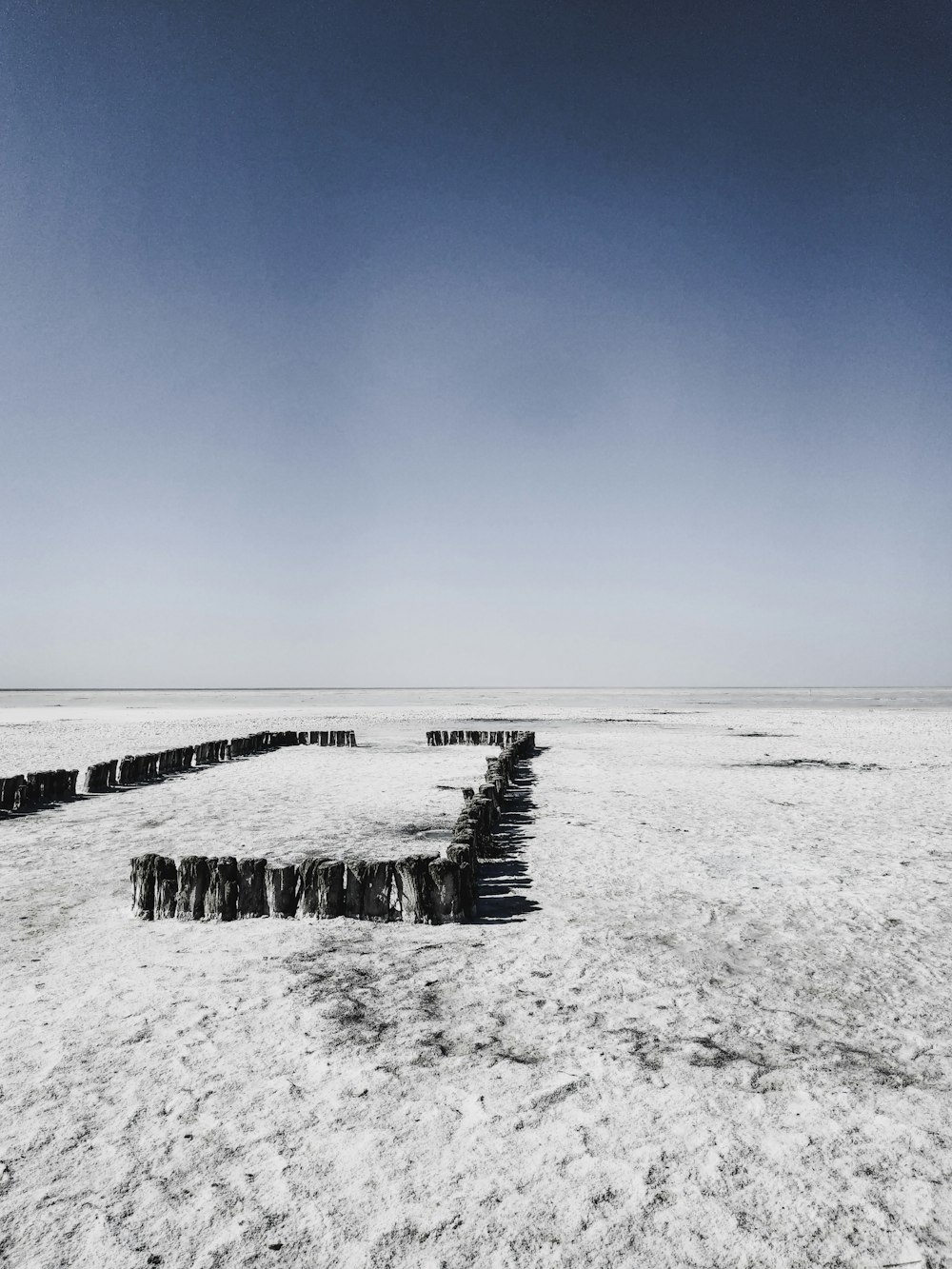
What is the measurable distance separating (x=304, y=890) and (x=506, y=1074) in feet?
9.85

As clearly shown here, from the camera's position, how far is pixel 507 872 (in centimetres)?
785

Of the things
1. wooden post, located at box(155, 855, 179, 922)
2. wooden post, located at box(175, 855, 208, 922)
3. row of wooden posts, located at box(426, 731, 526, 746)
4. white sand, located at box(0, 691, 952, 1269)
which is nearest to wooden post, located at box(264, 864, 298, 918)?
white sand, located at box(0, 691, 952, 1269)

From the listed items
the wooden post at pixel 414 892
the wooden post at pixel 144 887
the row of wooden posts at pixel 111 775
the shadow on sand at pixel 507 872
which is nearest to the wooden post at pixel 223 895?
the wooden post at pixel 144 887

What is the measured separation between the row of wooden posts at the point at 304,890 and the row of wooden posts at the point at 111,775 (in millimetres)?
6312

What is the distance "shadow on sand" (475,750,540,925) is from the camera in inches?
259

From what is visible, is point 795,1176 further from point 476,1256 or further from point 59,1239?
point 59,1239

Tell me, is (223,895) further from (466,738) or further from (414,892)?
(466,738)

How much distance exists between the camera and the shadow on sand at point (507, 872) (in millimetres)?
6574

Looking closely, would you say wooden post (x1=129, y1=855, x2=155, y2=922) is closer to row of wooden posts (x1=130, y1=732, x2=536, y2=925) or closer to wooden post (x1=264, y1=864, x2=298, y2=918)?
row of wooden posts (x1=130, y1=732, x2=536, y2=925)

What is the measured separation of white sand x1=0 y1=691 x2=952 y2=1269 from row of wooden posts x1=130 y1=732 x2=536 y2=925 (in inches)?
8.0

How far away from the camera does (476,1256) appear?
8.75 ft

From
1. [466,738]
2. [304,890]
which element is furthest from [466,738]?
[304,890]

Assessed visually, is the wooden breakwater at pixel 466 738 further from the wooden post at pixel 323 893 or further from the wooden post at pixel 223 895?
the wooden post at pixel 223 895

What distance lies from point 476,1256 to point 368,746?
66.3 ft
